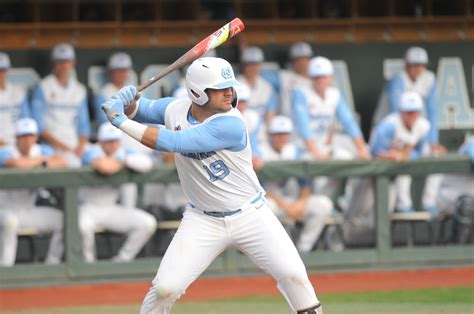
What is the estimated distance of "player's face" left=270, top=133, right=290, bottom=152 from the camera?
11238mm

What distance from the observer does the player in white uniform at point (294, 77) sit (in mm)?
11984

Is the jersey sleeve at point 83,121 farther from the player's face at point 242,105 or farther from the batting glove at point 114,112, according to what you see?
the batting glove at point 114,112

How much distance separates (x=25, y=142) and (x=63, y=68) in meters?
1.05

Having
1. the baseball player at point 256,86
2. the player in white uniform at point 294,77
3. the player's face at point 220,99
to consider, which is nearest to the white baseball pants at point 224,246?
the player's face at point 220,99

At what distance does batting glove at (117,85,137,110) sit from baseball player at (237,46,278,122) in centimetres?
496

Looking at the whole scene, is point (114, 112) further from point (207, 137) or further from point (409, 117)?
point (409, 117)

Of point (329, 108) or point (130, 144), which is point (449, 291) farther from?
point (130, 144)

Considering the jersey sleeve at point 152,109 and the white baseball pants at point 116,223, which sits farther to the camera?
the white baseball pants at point 116,223

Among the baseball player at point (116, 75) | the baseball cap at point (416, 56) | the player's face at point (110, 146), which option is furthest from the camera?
the baseball cap at point (416, 56)

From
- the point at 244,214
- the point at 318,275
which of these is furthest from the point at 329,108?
the point at 244,214

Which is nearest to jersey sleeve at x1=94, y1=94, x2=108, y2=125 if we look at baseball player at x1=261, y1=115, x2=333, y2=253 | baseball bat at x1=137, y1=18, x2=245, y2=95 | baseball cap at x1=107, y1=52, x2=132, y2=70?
baseball cap at x1=107, y1=52, x2=132, y2=70

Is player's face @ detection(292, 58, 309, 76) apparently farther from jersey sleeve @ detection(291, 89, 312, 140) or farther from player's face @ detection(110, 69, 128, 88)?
player's face @ detection(110, 69, 128, 88)

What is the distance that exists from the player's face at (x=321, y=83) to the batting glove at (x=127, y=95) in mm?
4746

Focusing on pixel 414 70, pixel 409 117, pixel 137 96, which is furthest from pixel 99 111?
pixel 137 96
